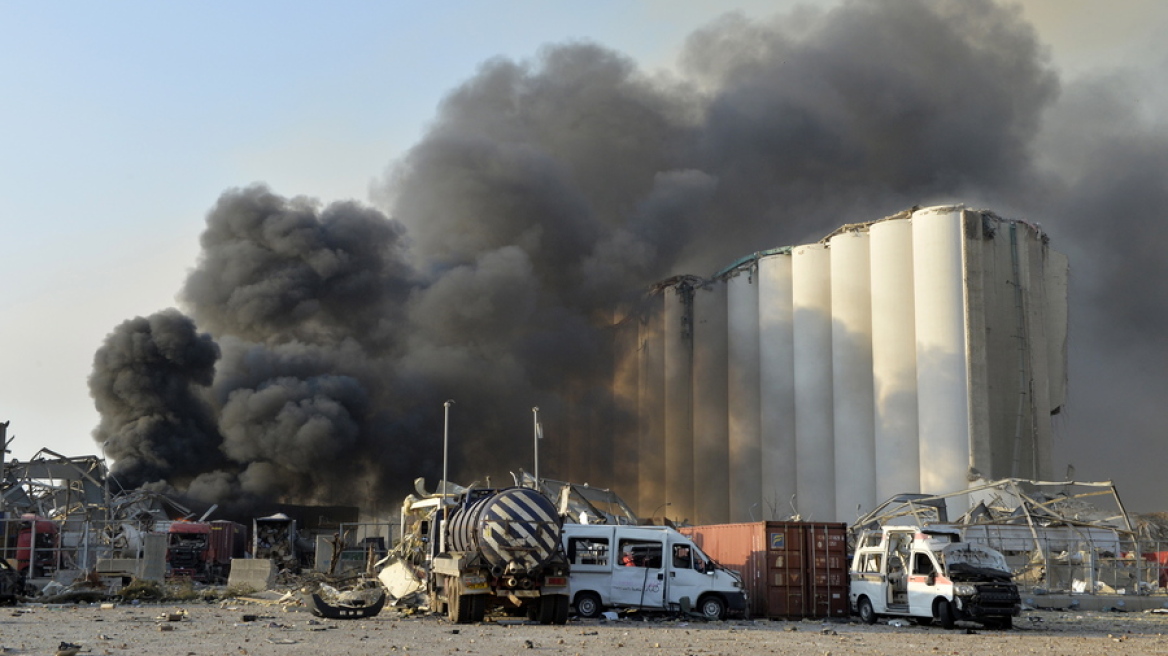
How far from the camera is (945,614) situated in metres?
20.6

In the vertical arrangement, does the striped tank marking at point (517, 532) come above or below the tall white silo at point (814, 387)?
below

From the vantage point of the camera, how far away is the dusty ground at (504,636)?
14.7 metres

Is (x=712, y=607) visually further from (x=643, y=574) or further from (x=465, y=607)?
(x=465, y=607)

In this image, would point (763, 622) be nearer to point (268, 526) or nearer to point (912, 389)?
point (268, 526)

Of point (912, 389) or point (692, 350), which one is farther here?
point (692, 350)

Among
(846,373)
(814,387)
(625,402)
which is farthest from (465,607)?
(625,402)

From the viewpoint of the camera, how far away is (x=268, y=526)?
133 feet

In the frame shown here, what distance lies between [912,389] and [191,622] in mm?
35516

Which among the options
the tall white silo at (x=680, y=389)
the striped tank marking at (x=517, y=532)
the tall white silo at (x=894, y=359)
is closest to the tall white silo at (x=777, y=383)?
the tall white silo at (x=894, y=359)

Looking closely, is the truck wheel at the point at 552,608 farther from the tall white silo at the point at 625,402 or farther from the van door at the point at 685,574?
the tall white silo at the point at 625,402

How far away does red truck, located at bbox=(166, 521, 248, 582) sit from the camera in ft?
128

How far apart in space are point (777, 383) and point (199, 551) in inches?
1127

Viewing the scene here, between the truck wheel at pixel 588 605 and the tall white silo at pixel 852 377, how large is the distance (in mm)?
29717

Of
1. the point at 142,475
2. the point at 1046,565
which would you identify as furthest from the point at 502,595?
the point at 142,475
